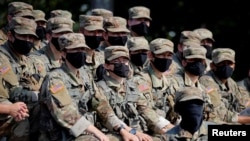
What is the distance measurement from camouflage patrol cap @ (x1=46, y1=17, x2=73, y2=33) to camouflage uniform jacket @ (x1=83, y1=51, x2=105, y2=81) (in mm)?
406

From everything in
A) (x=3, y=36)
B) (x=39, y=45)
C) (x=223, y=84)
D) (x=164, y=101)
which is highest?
(x=3, y=36)

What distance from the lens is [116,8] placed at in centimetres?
1995

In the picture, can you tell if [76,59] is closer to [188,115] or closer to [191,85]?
[188,115]

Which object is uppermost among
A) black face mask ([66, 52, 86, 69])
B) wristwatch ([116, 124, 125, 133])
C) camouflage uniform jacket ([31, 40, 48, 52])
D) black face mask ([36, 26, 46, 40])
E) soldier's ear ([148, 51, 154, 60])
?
black face mask ([66, 52, 86, 69])

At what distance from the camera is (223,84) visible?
12.5 m

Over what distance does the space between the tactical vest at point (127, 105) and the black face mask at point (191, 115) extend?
44.6 inches

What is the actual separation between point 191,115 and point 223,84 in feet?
10.7

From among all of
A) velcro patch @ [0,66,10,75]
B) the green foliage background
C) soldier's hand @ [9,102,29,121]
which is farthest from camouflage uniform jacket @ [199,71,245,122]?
the green foliage background

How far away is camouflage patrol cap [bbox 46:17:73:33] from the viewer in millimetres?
11148

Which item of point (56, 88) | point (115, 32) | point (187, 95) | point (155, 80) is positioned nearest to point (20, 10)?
point (115, 32)

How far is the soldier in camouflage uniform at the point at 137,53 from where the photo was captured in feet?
38.3

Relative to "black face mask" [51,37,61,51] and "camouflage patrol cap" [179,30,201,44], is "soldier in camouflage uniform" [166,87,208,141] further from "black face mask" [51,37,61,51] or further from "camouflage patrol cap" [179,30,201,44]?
"camouflage patrol cap" [179,30,201,44]

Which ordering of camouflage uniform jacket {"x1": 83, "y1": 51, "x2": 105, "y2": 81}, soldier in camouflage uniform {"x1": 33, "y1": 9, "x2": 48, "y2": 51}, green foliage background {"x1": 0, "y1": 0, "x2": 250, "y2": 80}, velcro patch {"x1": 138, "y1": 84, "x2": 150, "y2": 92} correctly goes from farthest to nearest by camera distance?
green foliage background {"x1": 0, "y1": 0, "x2": 250, "y2": 80}, soldier in camouflage uniform {"x1": 33, "y1": 9, "x2": 48, "y2": 51}, camouflage uniform jacket {"x1": 83, "y1": 51, "x2": 105, "y2": 81}, velcro patch {"x1": 138, "y1": 84, "x2": 150, "y2": 92}

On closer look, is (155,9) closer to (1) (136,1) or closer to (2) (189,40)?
(1) (136,1)
